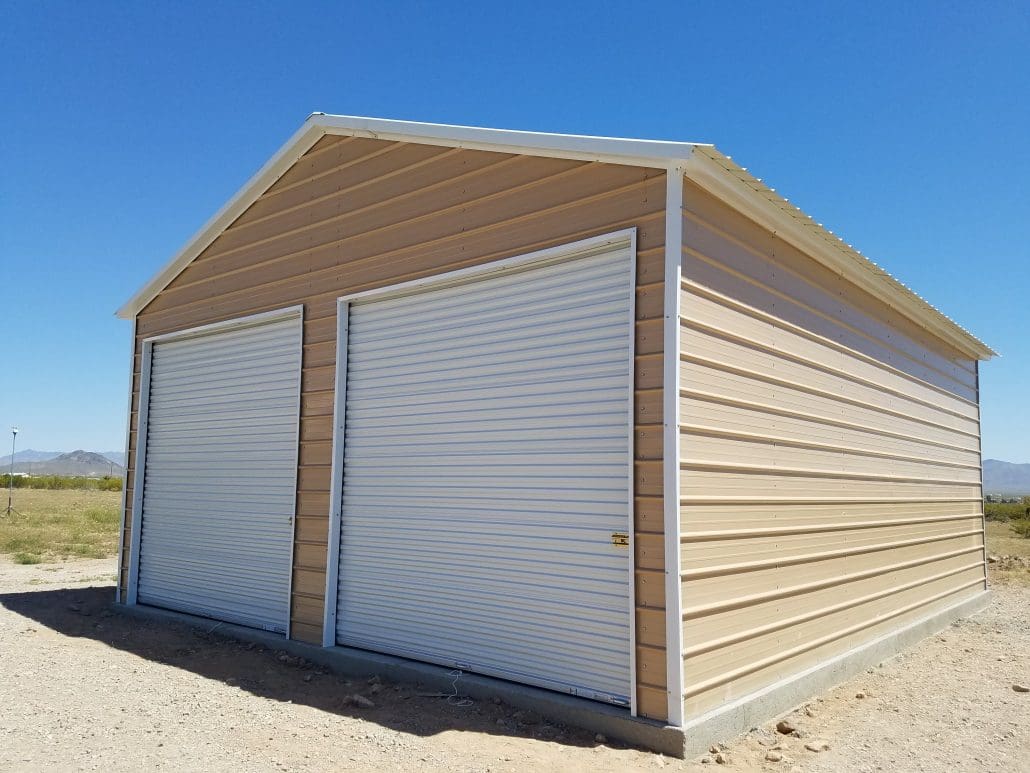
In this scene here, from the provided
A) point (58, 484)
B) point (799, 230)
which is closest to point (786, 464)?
point (799, 230)

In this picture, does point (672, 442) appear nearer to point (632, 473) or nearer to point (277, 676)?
point (632, 473)

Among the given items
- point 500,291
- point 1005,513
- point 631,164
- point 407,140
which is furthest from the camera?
point 1005,513

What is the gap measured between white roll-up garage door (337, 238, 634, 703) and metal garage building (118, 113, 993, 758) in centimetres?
2

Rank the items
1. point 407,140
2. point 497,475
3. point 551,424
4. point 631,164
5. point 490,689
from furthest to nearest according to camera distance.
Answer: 1. point 407,140
2. point 497,475
3. point 551,424
4. point 490,689
5. point 631,164

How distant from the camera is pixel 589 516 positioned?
555cm

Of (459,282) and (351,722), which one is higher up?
(459,282)

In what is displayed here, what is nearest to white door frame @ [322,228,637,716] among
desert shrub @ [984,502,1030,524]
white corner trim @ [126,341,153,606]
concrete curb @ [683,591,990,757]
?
concrete curb @ [683,591,990,757]

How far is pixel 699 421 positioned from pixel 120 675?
509cm

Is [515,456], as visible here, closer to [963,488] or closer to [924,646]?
[924,646]

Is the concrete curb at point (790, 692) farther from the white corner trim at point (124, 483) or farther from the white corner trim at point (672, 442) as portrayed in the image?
the white corner trim at point (124, 483)

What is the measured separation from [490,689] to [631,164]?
3790 mm

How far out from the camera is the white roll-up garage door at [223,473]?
26.6 feet

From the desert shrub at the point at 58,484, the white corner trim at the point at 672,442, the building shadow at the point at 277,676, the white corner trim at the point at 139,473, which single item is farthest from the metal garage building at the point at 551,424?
the desert shrub at the point at 58,484

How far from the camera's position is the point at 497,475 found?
621 cm
